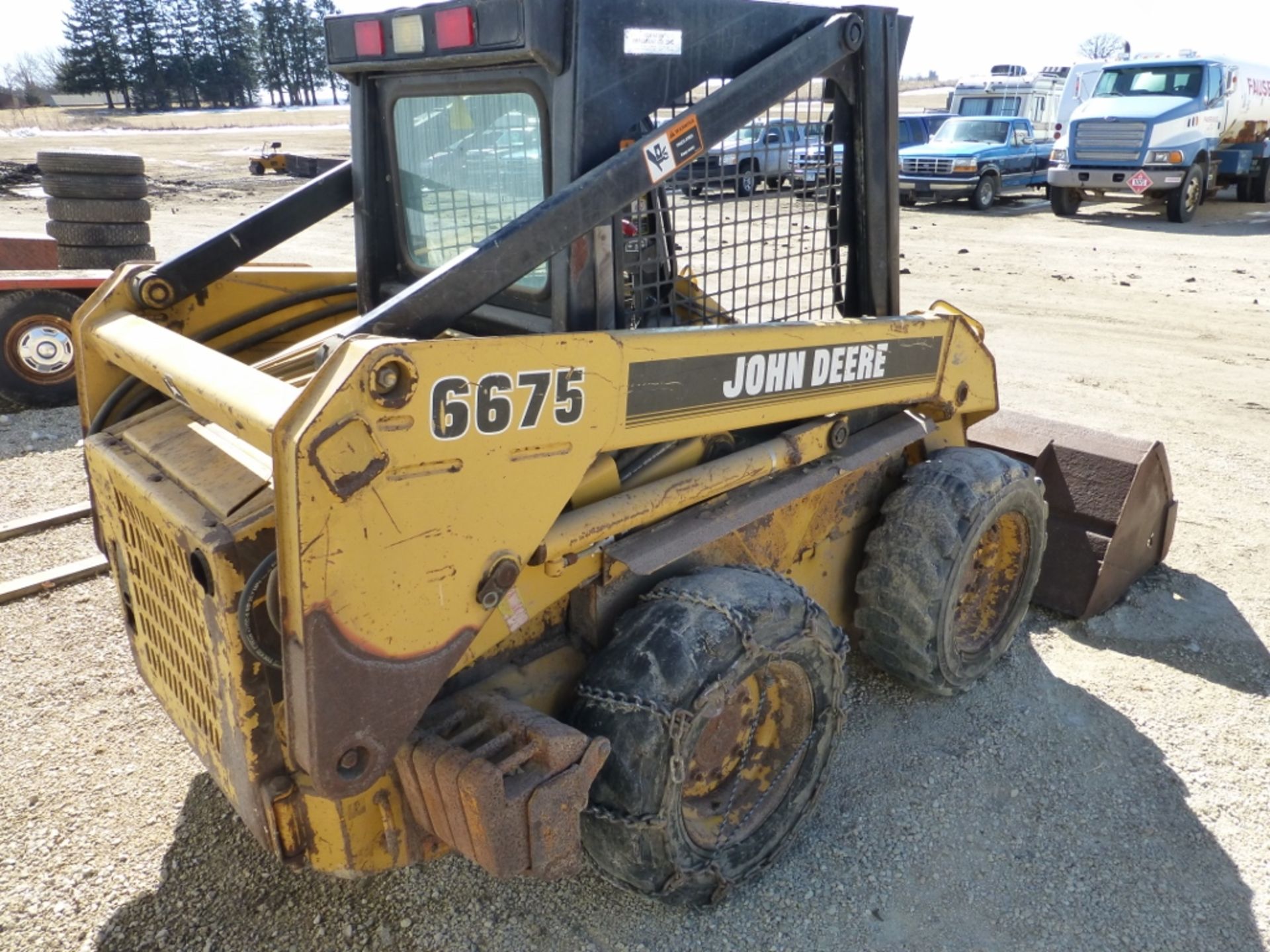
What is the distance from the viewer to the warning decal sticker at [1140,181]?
16.3m

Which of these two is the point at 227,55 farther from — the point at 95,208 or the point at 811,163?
the point at 811,163

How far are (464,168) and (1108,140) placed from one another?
1647 centimetres

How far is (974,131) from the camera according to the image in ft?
64.5

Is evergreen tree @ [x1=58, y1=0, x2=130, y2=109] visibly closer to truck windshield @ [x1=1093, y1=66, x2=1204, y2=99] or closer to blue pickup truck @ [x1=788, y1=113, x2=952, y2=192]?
truck windshield @ [x1=1093, y1=66, x2=1204, y2=99]

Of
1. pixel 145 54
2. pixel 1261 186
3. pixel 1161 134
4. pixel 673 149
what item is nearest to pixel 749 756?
pixel 673 149

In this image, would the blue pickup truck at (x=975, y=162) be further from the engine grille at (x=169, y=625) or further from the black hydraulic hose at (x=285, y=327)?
the engine grille at (x=169, y=625)

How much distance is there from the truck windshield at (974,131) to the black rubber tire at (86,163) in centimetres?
1556

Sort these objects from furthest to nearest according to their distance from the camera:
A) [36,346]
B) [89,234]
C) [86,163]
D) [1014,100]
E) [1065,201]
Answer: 1. [1014,100]
2. [1065,201]
3. [89,234]
4. [86,163]
5. [36,346]

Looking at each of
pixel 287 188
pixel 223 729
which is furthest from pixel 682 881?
pixel 287 188

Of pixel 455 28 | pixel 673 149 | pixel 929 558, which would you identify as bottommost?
pixel 929 558

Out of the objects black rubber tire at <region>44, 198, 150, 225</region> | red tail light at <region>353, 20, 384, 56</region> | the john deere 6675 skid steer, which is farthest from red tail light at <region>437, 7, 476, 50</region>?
black rubber tire at <region>44, 198, 150, 225</region>

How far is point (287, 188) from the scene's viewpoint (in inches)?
898

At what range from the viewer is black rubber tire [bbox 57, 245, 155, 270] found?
8.97 m

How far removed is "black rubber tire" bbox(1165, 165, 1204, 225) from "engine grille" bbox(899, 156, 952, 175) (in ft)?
12.4
